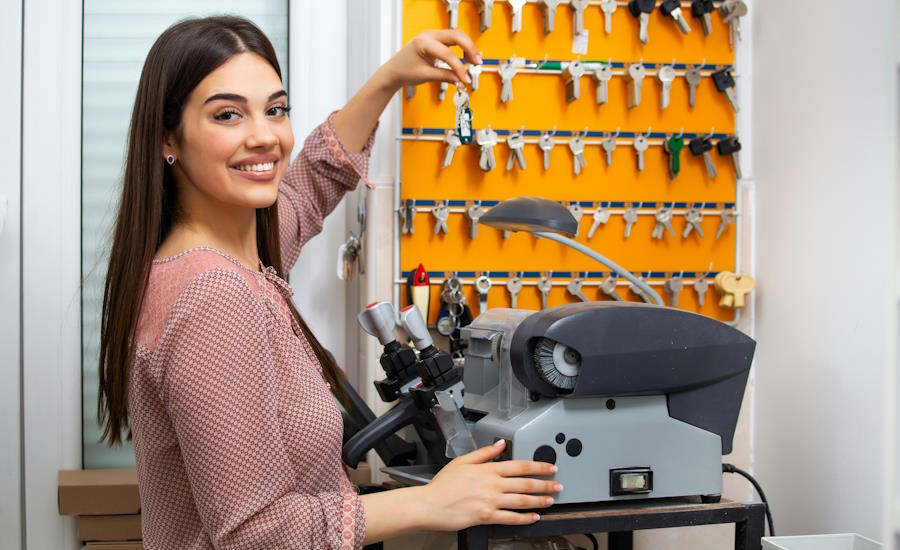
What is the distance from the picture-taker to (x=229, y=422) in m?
1.13

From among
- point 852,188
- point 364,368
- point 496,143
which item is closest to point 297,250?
point 364,368

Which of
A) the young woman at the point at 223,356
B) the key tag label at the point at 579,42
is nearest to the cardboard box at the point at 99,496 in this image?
the young woman at the point at 223,356

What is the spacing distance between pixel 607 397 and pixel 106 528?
124 centimetres

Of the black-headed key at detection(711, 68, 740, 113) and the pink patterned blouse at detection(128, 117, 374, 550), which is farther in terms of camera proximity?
the black-headed key at detection(711, 68, 740, 113)

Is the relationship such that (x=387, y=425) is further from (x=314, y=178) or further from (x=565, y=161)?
(x=565, y=161)

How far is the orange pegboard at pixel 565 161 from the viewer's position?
6.68 ft

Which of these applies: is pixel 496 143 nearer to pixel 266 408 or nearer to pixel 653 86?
pixel 653 86

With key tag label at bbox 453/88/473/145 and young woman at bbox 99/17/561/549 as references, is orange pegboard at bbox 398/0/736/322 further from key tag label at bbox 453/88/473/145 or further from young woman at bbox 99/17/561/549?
young woman at bbox 99/17/561/549

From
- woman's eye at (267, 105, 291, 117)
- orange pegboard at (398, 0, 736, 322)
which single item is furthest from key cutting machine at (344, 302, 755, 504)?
orange pegboard at (398, 0, 736, 322)

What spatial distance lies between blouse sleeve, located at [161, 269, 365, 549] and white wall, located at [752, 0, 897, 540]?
3.39ft

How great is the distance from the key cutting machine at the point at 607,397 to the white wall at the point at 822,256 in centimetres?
42

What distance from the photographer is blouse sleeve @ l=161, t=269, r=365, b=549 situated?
1128mm

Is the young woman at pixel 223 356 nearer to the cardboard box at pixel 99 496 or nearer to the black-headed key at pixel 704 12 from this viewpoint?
the cardboard box at pixel 99 496

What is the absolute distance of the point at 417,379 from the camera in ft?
5.08
